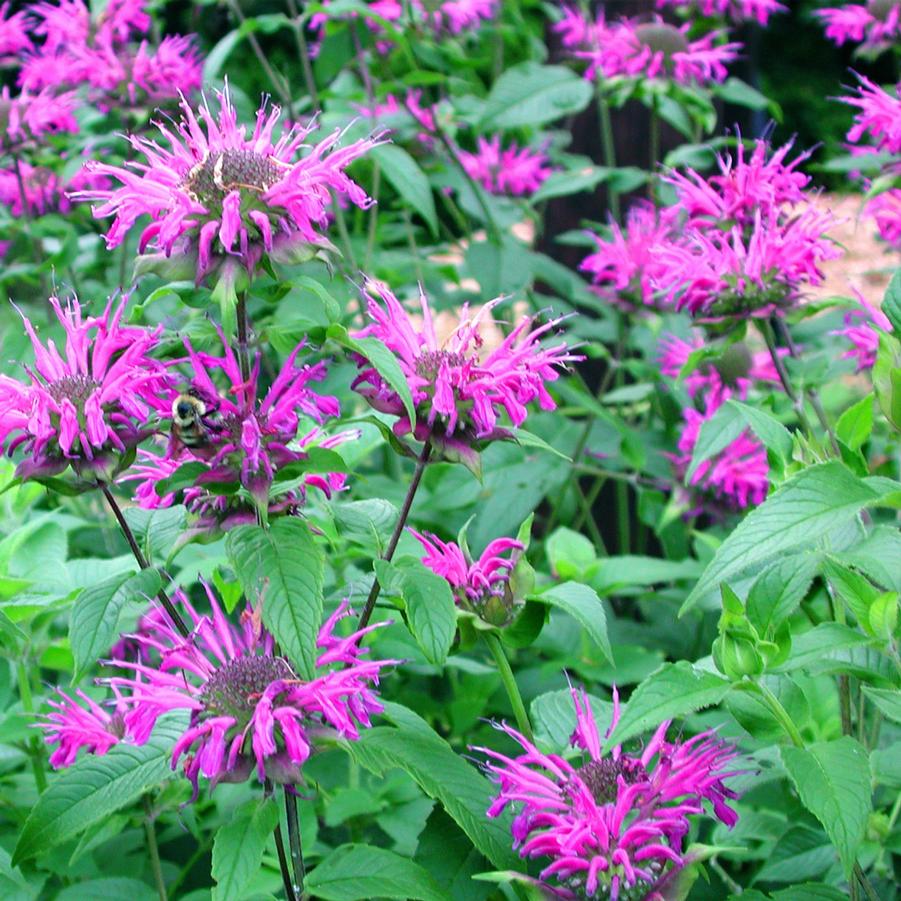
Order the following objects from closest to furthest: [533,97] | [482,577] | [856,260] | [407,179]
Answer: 1. [482,577]
2. [407,179]
3. [533,97]
4. [856,260]

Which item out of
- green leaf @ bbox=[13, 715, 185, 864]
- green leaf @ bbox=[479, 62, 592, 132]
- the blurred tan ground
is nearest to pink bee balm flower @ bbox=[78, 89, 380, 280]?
green leaf @ bbox=[13, 715, 185, 864]

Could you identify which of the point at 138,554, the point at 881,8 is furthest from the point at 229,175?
the point at 881,8

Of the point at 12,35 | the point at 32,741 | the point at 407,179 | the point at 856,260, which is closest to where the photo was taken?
the point at 32,741

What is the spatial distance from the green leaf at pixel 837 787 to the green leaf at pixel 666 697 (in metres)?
0.08

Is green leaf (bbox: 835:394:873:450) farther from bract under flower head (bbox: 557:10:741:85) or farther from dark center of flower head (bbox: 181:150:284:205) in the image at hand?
bract under flower head (bbox: 557:10:741:85)

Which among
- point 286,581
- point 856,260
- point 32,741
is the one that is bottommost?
point 856,260

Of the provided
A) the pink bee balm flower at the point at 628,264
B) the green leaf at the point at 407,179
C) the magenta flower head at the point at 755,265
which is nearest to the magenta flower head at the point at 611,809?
the magenta flower head at the point at 755,265

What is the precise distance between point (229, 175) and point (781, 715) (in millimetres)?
649

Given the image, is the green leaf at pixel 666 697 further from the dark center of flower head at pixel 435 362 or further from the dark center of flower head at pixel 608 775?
the dark center of flower head at pixel 435 362

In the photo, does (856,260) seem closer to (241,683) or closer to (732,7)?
(732,7)

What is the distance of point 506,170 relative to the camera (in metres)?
2.93

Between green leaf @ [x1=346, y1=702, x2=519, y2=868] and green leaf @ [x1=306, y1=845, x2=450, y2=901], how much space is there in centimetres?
6

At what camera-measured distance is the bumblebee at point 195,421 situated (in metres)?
1.01

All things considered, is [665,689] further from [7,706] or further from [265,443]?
[7,706]
